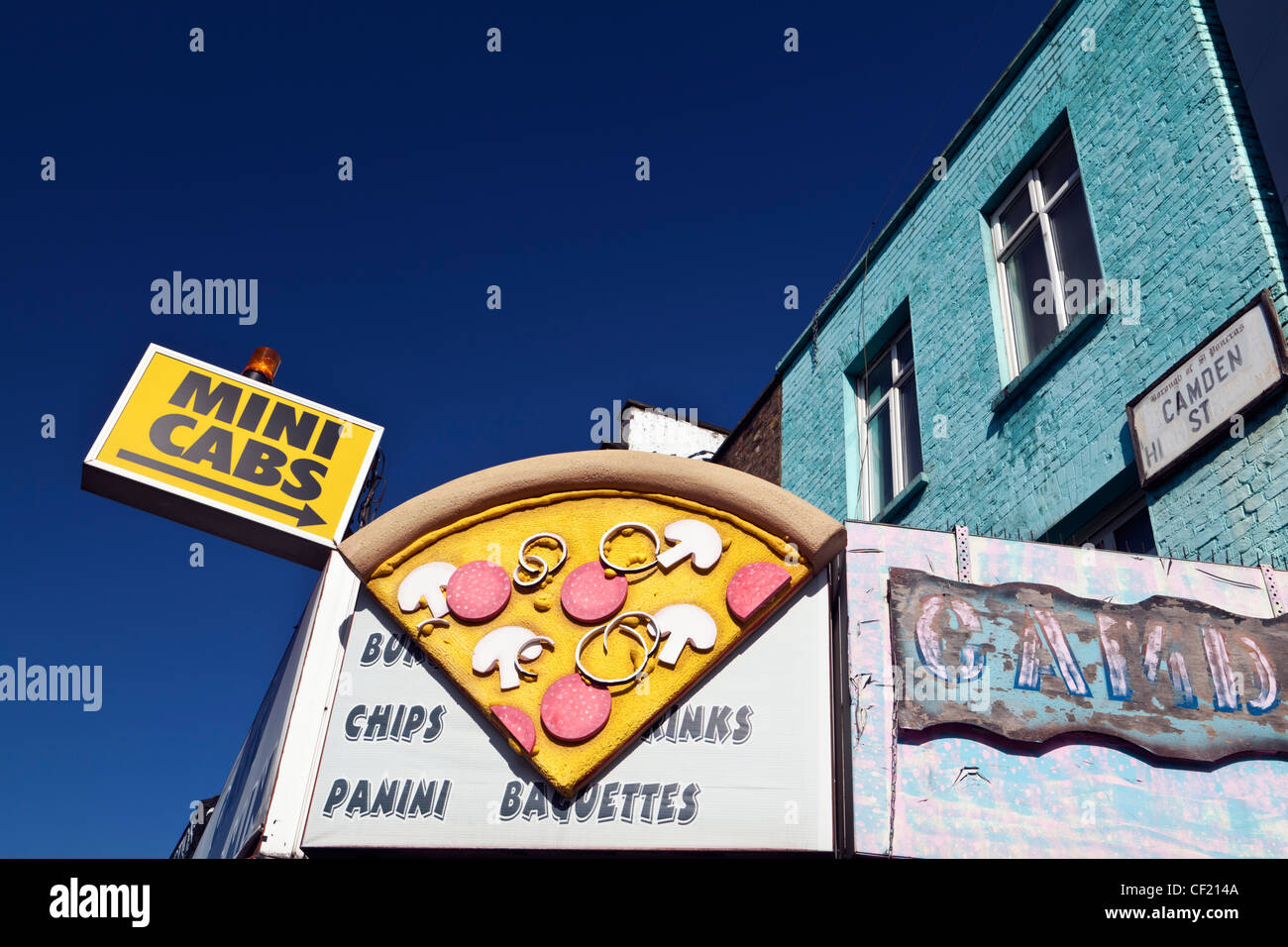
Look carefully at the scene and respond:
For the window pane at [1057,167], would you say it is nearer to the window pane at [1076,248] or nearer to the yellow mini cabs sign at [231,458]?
the window pane at [1076,248]

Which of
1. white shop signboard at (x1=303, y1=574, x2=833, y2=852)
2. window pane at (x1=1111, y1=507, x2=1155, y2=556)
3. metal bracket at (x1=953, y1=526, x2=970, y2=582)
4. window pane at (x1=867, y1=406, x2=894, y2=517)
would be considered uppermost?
window pane at (x1=867, y1=406, x2=894, y2=517)

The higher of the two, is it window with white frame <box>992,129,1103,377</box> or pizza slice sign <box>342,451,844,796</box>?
window with white frame <box>992,129,1103,377</box>

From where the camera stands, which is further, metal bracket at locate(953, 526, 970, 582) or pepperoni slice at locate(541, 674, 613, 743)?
metal bracket at locate(953, 526, 970, 582)

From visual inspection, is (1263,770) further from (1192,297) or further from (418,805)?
(418,805)

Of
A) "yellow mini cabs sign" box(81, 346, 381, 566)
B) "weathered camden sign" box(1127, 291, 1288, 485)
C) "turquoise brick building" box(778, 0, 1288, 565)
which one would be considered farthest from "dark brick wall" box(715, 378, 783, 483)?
"yellow mini cabs sign" box(81, 346, 381, 566)

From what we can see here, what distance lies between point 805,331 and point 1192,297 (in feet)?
17.7

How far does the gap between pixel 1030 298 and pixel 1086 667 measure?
4126 mm

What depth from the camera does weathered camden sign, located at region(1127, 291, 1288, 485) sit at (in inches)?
207

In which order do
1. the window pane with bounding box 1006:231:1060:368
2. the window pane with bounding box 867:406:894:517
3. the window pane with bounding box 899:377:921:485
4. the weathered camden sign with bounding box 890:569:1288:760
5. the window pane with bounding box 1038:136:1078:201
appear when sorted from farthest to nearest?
the window pane with bounding box 867:406:894:517 → the window pane with bounding box 899:377:921:485 → the window pane with bounding box 1038:136:1078:201 → the window pane with bounding box 1006:231:1060:368 → the weathered camden sign with bounding box 890:569:1288:760

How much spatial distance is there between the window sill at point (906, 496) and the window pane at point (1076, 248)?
1.76 meters

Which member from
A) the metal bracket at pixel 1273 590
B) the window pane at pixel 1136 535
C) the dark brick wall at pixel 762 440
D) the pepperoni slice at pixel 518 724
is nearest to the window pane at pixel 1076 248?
the window pane at pixel 1136 535

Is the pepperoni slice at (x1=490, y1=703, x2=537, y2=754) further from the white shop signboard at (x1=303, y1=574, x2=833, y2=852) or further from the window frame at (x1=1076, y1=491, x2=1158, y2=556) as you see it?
the window frame at (x1=1076, y1=491, x2=1158, y2=556)
